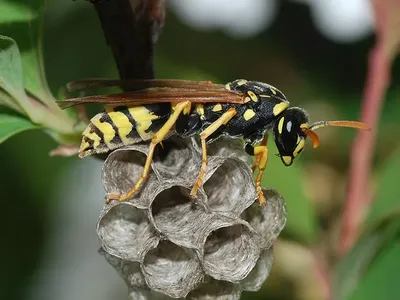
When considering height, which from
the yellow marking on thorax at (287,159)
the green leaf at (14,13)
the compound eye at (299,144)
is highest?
the green leaf at (14,13)

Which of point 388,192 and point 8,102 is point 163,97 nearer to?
point 8,102

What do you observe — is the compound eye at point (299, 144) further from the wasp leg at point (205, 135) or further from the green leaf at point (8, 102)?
the green leaf at point (8, 102)

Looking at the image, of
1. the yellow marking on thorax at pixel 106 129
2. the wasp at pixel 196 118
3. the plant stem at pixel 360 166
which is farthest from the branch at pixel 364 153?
the yellow marking on thorax at pixel 106 129

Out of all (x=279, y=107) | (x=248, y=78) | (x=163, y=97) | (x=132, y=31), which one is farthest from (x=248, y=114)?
(x=248, y=78)

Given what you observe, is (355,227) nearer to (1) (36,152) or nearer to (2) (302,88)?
(2) (302,88)

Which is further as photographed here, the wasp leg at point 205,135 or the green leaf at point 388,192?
the green leaf at point 388,192

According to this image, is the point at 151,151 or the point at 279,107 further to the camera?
the point at 279,107

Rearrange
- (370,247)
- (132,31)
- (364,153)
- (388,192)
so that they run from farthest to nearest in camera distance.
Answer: (388,192)
(364,153)
(370,247)
(132,31)
